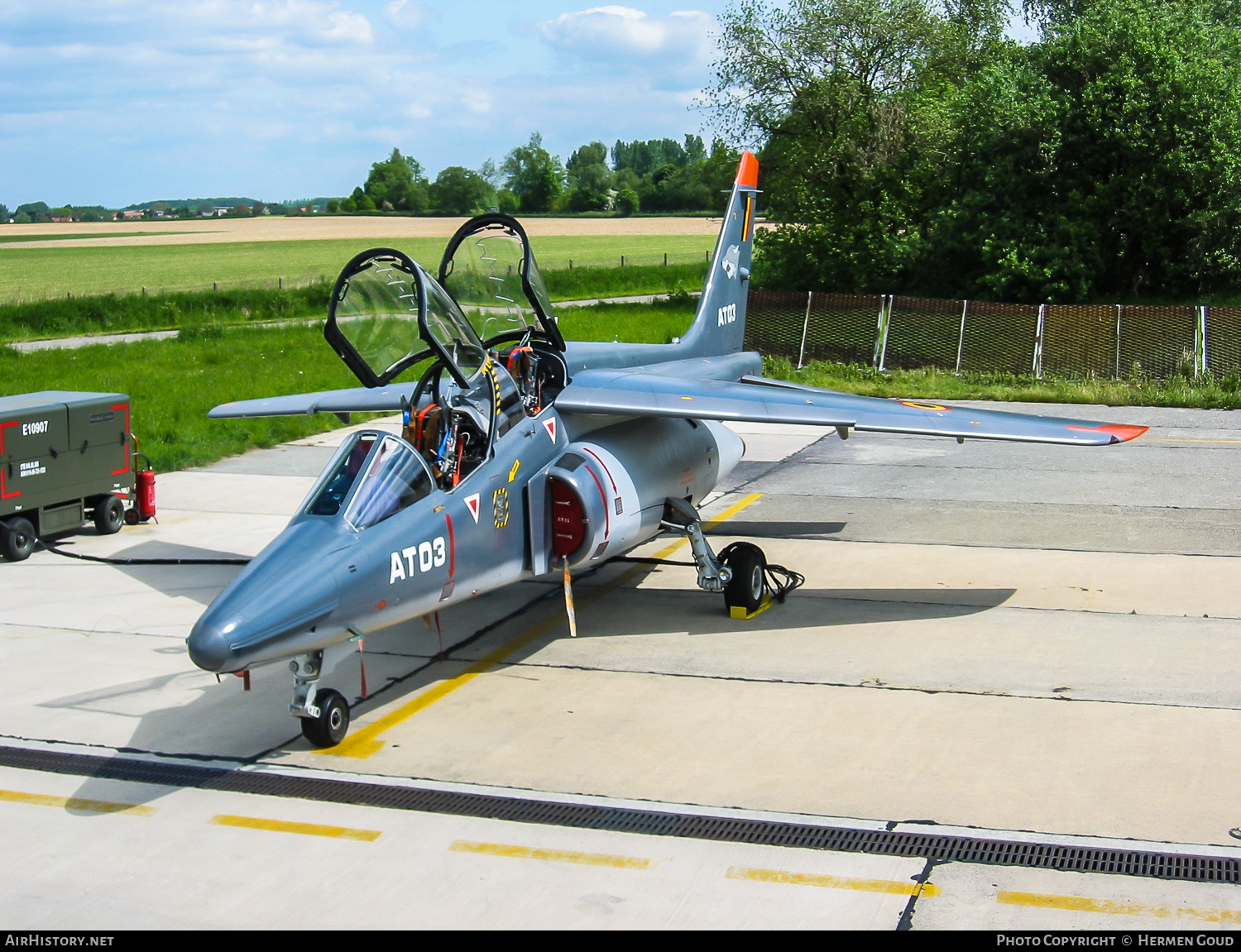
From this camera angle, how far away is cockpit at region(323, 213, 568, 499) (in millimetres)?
9305

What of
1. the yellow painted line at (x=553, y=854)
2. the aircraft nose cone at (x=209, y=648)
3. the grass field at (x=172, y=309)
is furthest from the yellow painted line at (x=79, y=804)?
the grass field at (x=172, y=309)

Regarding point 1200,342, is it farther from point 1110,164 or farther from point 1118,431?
point 1118,431

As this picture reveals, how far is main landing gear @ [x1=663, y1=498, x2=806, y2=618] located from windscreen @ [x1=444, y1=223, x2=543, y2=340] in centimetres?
247

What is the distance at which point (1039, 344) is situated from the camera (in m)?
29.0

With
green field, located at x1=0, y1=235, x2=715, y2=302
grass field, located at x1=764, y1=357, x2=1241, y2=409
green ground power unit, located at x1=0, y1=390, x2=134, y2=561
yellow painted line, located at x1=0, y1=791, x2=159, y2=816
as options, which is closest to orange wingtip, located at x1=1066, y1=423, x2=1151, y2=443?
yellow painted line, located at x1=0, y1=791, x2=159, y2=816

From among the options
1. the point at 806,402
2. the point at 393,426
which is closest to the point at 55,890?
the point at 806,402

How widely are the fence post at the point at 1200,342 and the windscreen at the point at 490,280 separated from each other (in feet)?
69.2

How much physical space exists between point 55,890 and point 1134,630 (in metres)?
9.08

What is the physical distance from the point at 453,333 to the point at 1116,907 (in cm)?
635

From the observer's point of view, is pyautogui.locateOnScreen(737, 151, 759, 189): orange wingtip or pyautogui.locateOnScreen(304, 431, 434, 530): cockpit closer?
pyautogui.locateOnScreen(304, 431, 434, 530): cockpit

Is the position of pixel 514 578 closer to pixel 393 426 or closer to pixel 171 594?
pixel 171 594

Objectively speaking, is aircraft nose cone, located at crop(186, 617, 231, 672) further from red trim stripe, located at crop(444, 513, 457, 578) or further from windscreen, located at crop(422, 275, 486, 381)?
windscreen, located at crop(422, 275, 486, 381)

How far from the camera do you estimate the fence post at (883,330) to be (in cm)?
3081

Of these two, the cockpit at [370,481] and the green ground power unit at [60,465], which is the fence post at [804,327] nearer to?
the green ground power unit at [60,465]
